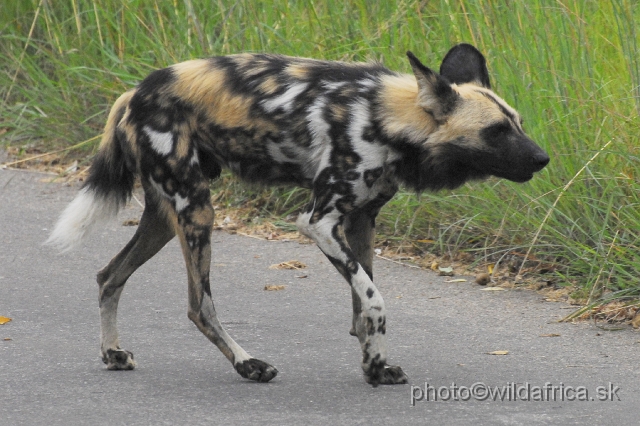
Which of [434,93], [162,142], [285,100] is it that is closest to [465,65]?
[434,93]

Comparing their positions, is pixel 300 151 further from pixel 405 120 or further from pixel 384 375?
pixel 384 375

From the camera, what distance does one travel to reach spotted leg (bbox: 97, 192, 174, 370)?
4.63m

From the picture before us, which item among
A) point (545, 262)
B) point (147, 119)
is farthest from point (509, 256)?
point (147, 119)

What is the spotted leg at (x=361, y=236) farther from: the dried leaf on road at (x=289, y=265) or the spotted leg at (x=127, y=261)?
the dried leaf on road at (x=289, y=265)

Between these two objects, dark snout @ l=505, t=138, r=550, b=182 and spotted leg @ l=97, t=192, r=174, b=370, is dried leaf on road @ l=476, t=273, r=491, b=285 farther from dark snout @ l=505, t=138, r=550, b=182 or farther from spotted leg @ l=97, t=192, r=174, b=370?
spotted leg @ l=97, t=192, r=174, b=370

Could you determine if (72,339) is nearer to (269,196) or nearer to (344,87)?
(344,87)

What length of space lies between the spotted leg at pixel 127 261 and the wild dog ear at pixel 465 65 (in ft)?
4.19

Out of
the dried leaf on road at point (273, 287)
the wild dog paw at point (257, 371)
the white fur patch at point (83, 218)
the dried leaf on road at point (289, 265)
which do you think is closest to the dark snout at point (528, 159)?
the wild dog paw at point (257, 371)

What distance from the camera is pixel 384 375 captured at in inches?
168

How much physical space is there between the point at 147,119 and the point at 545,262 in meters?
2.22

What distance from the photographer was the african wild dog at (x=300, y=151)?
4.35 meters

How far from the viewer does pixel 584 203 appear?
5.51 meters

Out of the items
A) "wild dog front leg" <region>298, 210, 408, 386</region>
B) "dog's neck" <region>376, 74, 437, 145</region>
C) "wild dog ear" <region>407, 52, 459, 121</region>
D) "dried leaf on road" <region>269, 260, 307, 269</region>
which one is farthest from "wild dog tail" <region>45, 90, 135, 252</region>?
"dried leaf on road" <region>269, 260, 307, 269</region>

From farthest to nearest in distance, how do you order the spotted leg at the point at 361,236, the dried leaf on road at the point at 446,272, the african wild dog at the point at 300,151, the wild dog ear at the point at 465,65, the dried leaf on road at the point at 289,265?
the dried leaf on road at the point at 289,265
the dried leaf on road at the point at 446,272
the spotted leg at the point at 361,236
the wild dog ear at the point at 465,65
the african wild dog at the point at 300,151
